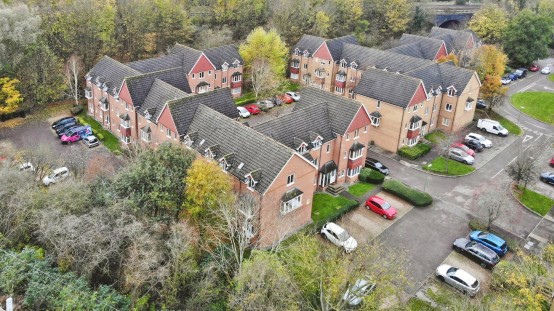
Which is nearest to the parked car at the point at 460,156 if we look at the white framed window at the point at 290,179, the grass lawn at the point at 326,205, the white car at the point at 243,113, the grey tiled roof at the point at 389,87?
the grey tiled roof at the point at 389,87

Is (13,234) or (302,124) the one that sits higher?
(302,124)

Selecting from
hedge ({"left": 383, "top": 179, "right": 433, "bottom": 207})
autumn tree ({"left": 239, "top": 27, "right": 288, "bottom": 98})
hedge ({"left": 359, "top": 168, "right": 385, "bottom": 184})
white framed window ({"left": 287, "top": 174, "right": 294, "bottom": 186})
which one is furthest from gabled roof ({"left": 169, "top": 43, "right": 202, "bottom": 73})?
hedge ({"left": 383, "top": 179, "right": 433, "bottom": 207})

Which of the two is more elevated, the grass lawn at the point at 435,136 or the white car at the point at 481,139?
the white car at the point at 481,139

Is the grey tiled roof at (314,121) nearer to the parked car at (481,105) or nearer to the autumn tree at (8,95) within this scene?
the autumn tree at (8,95)

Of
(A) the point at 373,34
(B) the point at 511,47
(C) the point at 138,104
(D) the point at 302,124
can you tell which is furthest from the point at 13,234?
(B) the point at 511,47

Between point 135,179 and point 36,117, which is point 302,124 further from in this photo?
point 36,117
